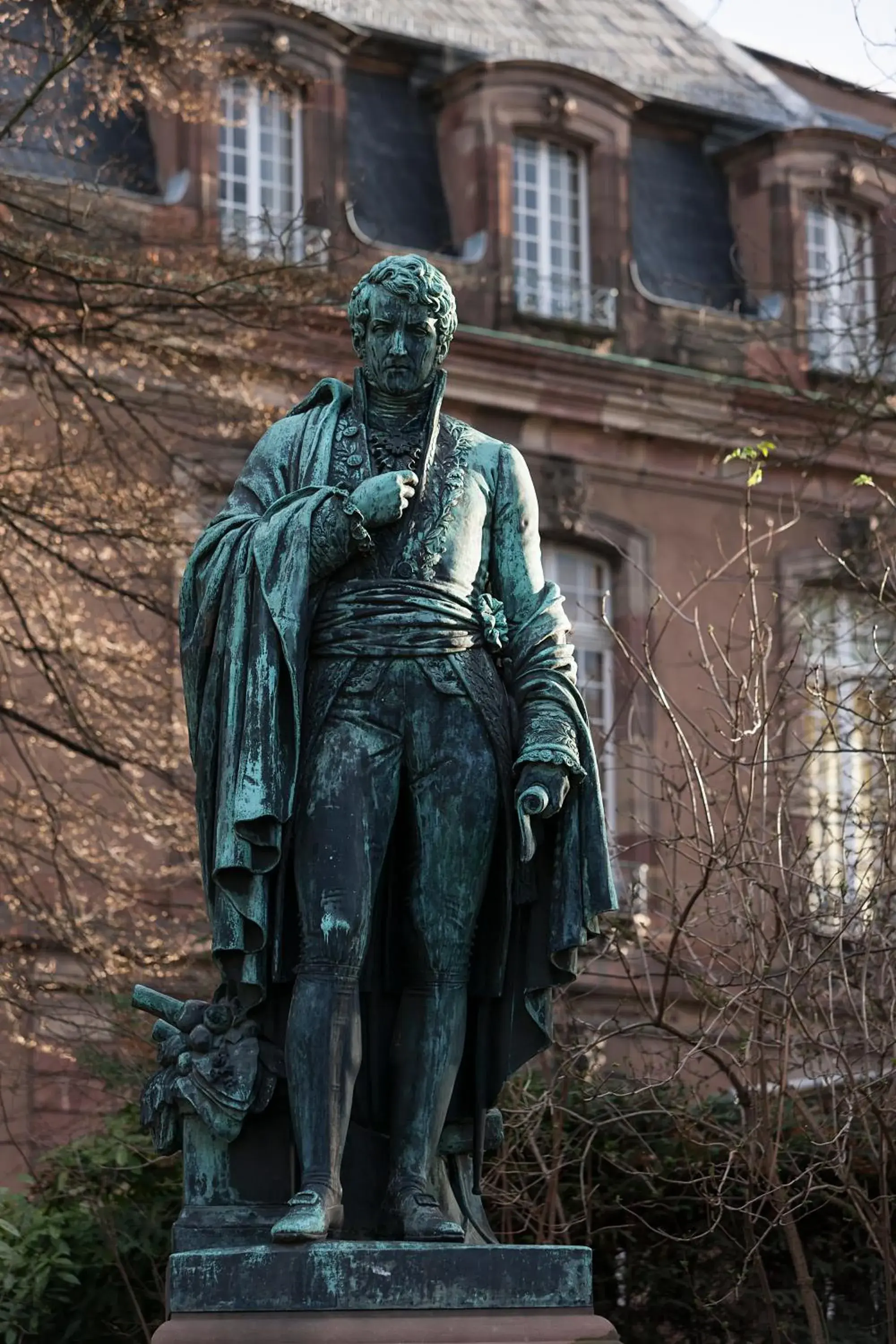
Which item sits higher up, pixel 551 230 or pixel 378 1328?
pixel 551 230

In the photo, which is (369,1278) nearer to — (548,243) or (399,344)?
(399,344)

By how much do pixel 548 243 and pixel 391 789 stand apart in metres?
19.7

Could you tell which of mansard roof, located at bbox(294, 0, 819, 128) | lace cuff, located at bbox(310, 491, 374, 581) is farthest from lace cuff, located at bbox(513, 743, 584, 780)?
mansard roof, located at bbox(294, 0, 819, 128)

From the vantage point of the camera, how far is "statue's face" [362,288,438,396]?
24.2 feet

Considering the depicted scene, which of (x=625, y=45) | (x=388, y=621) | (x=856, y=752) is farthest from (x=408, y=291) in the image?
(x=625, y=45)

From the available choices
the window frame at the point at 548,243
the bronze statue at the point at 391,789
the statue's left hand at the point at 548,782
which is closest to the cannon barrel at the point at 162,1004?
the bronze statue at the point at 391,789

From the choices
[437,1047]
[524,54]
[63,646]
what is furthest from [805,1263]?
[524,54]

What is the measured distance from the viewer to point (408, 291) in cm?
735

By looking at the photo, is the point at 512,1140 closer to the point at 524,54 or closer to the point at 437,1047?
the point at 437,1047

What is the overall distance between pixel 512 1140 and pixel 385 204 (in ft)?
47.5

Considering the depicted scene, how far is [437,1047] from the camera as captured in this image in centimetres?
701

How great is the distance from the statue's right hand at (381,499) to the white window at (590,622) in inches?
607

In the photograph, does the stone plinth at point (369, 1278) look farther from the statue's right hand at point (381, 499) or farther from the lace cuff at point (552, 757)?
the statue's right hand at point (381, 499)

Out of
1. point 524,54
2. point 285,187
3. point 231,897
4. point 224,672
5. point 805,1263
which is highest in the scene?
point 524,54
